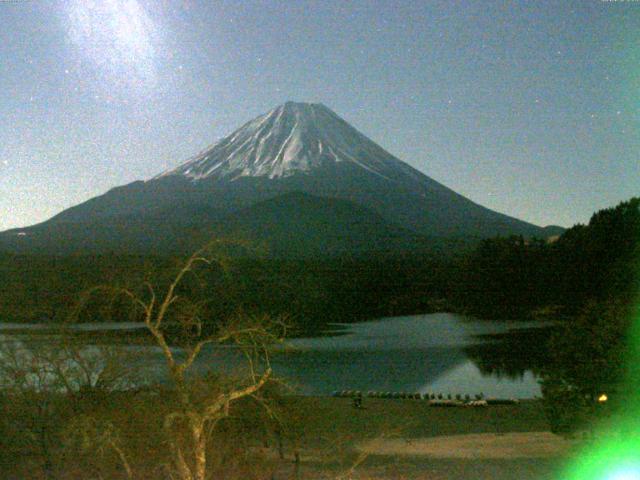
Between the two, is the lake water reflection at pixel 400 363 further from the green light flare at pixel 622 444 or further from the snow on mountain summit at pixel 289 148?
the snow on mountain summit at pixel 289 148

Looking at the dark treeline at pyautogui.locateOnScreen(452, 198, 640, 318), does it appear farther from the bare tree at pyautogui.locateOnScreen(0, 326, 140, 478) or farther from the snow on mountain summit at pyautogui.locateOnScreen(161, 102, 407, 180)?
the snow on mountain summit at pyautogui.locateOnScreen(161, 102, 407, 180)

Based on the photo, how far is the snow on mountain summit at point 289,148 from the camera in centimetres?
9731

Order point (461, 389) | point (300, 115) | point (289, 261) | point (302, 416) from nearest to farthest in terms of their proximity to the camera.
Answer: point (302, 416) → point (461, 389) → point (289, 261) → point (300, 115)

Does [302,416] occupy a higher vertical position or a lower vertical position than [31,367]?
lower

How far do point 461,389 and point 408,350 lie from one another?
881cm

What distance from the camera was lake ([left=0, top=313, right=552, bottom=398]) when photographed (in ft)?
68.6

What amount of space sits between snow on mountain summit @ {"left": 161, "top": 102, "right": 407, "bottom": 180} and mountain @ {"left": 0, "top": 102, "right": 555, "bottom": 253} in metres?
0.15

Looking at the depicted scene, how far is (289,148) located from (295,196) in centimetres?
1387

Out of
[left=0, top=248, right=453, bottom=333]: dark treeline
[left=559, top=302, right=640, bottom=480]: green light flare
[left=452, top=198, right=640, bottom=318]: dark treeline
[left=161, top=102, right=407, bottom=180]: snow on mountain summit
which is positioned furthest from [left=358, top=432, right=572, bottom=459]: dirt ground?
[left=161, top=102, right=407, bottom=180]: snow on mountain summit

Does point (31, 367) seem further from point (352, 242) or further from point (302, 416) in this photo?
point (352, 242)

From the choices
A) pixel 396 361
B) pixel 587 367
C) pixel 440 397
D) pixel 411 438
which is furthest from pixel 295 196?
pixel 587 367

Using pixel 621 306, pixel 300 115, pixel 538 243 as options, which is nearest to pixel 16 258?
pixel 538 243

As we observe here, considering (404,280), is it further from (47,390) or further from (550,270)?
(47,390)

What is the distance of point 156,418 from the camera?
343 inches
